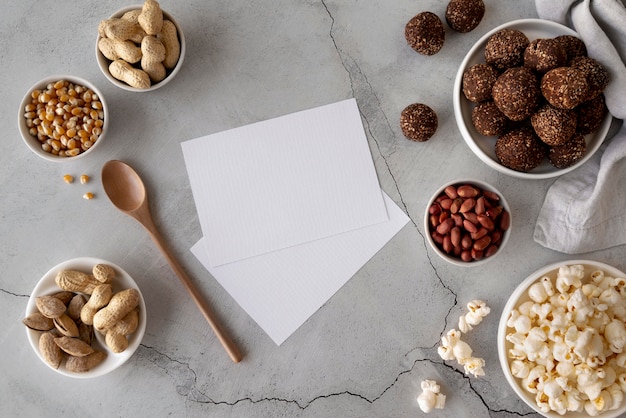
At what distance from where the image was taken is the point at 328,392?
1.05 meters

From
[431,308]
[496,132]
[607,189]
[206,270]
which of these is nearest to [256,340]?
[206,270]

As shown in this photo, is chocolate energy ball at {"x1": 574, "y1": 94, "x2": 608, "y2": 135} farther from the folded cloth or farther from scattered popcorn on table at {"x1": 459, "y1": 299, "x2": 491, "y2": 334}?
scattered popcorn on table at {"x1": 459, "y1": 299, "x2": 491, "y2": 334}

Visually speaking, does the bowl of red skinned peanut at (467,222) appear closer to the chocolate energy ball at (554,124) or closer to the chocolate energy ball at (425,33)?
the chocolate energy ball at (554,124)

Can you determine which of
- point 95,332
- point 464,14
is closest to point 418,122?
point 464,14

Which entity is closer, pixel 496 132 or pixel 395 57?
pixel 496 132

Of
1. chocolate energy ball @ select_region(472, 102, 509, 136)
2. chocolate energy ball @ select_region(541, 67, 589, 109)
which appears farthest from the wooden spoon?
chocolate energy ball @ select_region(541, 67, 589, 109)

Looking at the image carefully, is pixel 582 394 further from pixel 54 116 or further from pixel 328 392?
pixel 54 116

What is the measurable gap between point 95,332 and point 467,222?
694 millimetres

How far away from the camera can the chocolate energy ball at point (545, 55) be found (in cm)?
89

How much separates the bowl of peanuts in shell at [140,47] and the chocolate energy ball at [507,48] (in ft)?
1.81

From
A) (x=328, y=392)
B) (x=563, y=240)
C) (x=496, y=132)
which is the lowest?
(x=328, y=392)

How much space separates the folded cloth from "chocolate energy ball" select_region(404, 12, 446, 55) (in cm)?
20

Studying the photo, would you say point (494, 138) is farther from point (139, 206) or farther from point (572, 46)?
point (139, 206)

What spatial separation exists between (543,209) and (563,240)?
67 mm
